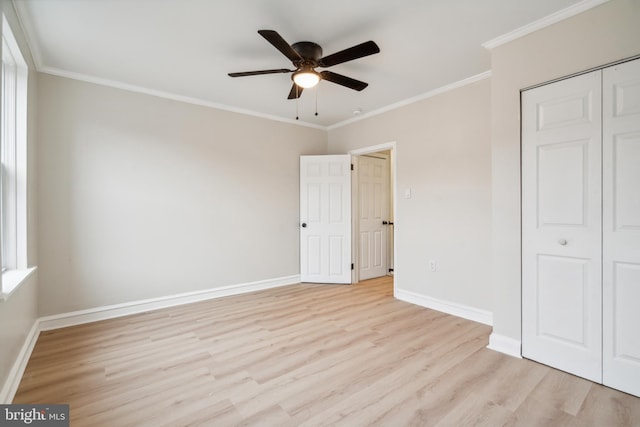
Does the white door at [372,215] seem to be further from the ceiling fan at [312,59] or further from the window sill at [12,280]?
the window sill at [12,280]

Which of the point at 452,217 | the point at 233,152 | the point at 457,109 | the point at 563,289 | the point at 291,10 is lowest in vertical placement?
the point at 563,289

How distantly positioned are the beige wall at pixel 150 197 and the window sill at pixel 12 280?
54 cm

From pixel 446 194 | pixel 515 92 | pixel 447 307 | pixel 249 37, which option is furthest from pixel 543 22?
pixel 447 307

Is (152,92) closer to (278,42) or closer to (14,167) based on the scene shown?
(14,167)

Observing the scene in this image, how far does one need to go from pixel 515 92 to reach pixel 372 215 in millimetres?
2836

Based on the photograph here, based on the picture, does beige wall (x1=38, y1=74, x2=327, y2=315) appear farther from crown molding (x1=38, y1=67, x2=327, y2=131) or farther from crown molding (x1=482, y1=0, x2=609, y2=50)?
crown molding (x1=482, y1=0, x2=609, y2=50)

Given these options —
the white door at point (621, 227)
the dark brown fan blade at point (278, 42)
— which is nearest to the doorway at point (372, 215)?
the dark brown fan blade at point (278, 42)

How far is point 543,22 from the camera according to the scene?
2.09m

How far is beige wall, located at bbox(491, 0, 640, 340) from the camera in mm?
1928

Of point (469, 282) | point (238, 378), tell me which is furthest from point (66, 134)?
point (469, 282)

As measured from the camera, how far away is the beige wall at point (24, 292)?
1.74 m

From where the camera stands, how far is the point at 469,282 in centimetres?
310

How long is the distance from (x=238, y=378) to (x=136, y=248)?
208cm

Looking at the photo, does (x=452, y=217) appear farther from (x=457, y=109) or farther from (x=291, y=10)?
(x=291, y=10)
